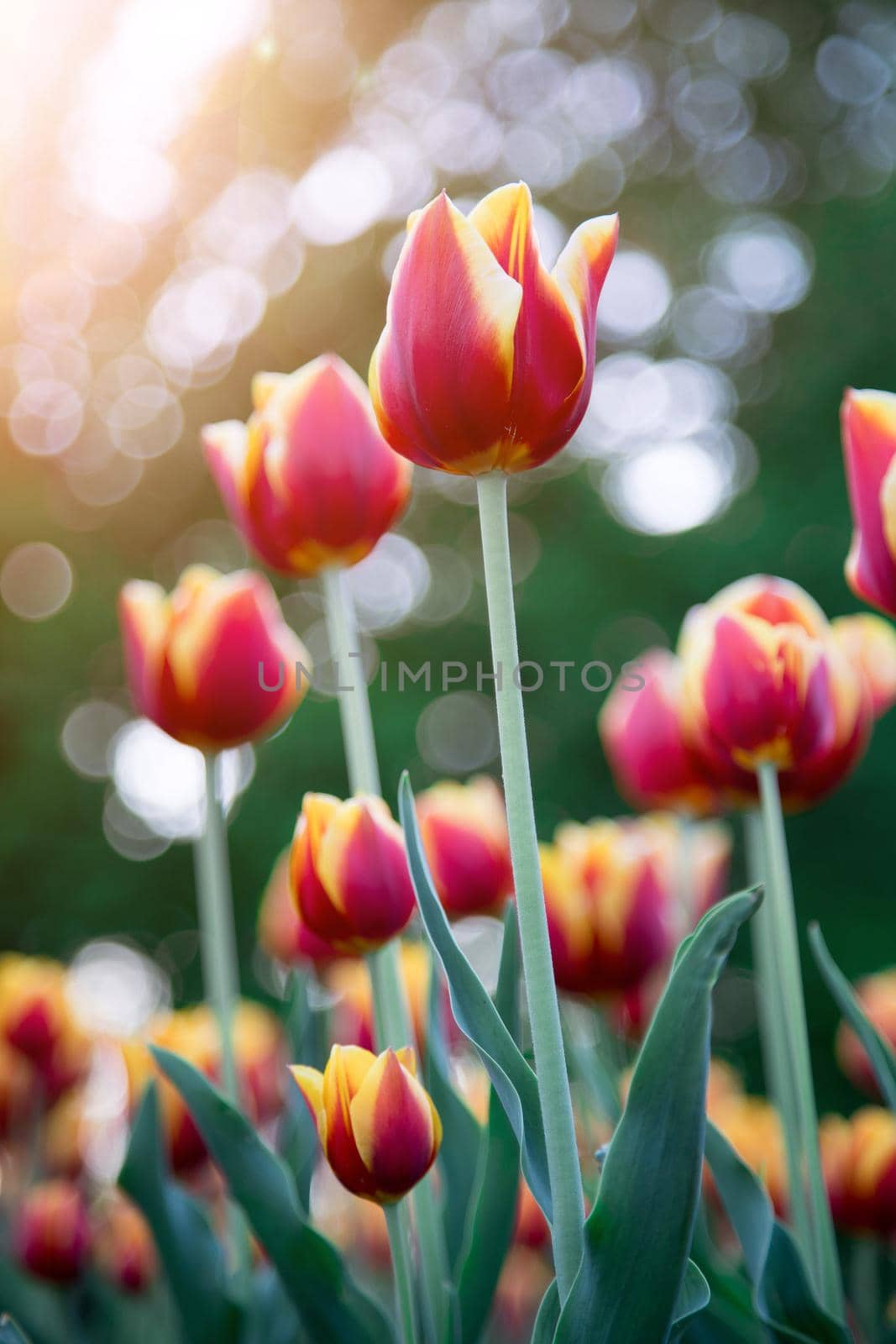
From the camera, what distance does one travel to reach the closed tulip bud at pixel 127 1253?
2.85ft

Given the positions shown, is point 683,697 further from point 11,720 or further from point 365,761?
point 11,720

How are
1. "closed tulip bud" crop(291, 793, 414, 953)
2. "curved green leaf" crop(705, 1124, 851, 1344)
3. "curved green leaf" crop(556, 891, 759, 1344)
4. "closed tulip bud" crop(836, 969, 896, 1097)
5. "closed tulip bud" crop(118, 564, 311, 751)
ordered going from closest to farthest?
1. "curved green leaf" crop(556, 891, 759, 1344)
2. "curved green leaf" crop(705, 1124, 851, 1344)
3. "closed tulip bud" crop(291, 793, 414, 953)
4. "closed tulip bud" crop(118, 564, 311, 751)
5. "closed tulip bud" crop(836, 969, 896, 1097)

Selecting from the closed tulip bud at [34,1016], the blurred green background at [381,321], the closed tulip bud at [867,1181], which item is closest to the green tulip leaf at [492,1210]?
the closed tulip bud at [867,1181]

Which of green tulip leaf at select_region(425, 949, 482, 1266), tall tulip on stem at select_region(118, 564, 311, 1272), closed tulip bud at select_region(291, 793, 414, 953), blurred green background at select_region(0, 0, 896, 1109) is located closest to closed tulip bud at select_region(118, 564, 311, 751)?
tall tulip on stem at select_region(118, 564, 311, 1272)

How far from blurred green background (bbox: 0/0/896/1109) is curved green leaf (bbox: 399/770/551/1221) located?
281 cm

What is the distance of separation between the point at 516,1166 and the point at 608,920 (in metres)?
0.23

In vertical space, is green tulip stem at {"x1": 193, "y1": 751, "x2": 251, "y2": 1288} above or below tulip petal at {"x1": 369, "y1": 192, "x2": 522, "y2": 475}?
below

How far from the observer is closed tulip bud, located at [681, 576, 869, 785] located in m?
0.63

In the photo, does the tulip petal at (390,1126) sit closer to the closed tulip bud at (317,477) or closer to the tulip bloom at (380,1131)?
the tulip bloom at (380,1131)

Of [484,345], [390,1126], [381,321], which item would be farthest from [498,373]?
[381,321]

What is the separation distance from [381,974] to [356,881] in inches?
2.5

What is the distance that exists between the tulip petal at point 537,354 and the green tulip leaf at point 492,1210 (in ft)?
0.77

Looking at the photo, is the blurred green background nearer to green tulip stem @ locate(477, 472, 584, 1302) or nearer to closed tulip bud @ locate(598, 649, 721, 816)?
closed tulip bud @ locate(598, 649, 721, 816)

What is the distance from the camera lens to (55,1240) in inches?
32.2
